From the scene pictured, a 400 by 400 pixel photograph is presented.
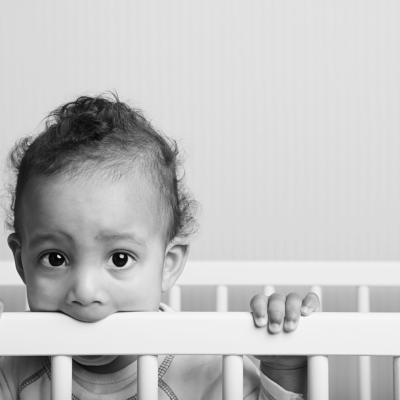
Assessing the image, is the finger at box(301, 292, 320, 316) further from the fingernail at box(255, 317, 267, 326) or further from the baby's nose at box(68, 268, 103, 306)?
the baby's nose at box(68, 268, 103, 306)

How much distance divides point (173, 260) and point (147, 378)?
0.91 feet

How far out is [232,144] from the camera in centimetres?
147

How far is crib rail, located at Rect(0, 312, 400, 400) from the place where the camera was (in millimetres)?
664

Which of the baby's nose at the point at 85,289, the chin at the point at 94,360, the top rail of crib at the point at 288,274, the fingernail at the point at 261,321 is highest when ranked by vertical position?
the top rail of crib at the point at 288,274

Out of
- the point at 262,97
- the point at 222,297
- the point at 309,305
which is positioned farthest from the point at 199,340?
the point at 262,97

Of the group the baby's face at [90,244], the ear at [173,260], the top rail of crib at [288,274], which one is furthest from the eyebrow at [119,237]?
the top rail of crib at [288,274]

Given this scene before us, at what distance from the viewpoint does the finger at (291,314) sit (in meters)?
0.67

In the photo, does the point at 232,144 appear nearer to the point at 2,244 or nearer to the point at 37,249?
the point at 2,244

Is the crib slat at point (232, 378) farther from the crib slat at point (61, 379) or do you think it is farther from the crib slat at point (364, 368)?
the crib slat at point (364, 368)

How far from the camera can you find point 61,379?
2.18ft

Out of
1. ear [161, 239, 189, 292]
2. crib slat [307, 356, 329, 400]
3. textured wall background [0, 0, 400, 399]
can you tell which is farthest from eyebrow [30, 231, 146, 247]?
textured wall background [0, 0, 400, 399]

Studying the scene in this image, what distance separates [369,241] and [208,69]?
16.2 inches

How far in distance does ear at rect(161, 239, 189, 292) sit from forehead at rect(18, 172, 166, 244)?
8cm

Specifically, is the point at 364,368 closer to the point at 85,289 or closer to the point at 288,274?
the point at 288,274
